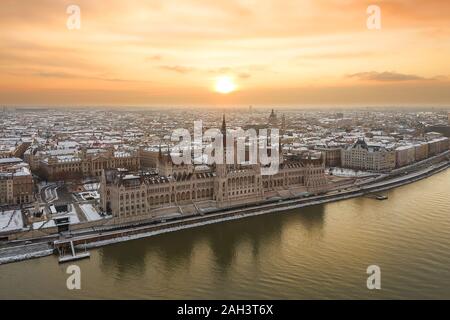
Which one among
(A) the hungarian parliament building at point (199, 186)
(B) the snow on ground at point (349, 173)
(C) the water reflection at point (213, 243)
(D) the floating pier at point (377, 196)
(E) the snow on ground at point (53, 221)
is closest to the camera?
(C) the water reflection at point (213, 243)

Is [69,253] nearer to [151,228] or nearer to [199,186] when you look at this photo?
[151,228]

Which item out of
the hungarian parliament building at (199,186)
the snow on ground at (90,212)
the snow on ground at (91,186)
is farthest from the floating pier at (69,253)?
the snow on ground at (91,186)

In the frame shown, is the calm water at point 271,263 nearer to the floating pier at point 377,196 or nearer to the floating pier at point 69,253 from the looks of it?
the floating pier at point 69,253

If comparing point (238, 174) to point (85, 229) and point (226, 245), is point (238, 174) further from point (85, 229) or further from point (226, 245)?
point (85, 229)

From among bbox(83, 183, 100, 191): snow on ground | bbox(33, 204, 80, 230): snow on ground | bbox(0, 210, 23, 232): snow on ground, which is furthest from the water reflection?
bbox(83, 183, 100, 191): snow on ground

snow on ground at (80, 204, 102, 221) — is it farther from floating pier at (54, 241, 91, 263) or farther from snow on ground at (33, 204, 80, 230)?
floating pier at (54, 241, 91, 263)
